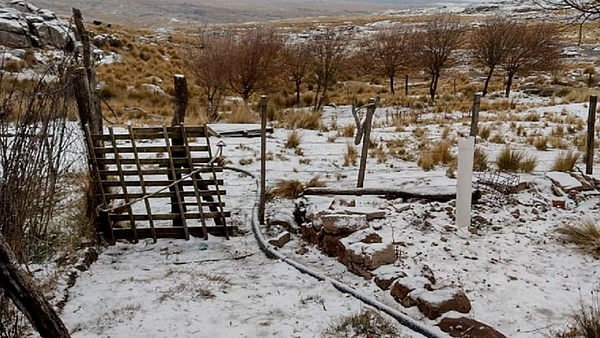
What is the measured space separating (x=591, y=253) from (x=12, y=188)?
412 cm

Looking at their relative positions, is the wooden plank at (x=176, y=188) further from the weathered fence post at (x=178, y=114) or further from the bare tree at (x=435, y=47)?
the bare tree at (x=435, y=47)

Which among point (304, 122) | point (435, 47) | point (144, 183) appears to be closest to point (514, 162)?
point (144, 183)

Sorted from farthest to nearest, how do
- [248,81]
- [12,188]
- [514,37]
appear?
[514,37] → [248,81] → [12,188]

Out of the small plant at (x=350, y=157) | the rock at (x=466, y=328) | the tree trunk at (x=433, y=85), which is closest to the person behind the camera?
the rock at (x=466, y=328)

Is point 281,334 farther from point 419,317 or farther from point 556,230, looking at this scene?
point 556,230

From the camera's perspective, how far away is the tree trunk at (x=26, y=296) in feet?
6.68

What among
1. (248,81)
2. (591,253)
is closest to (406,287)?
(591,253)

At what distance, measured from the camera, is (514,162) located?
265 inches

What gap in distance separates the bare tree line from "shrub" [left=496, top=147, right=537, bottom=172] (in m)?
9.24

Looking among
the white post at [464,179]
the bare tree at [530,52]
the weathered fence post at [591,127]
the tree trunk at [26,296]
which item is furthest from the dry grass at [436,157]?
the bare tree at [530,52]

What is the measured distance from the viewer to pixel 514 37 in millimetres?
19438

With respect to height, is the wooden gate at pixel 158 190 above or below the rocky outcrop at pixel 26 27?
below

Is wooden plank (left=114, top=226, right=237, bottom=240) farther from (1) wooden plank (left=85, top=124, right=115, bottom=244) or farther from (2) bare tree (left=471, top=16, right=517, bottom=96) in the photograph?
(2) bare tree (left=471, top=16, right=517, bottom=96)

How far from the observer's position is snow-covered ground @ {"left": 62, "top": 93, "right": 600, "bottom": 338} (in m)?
3.19
